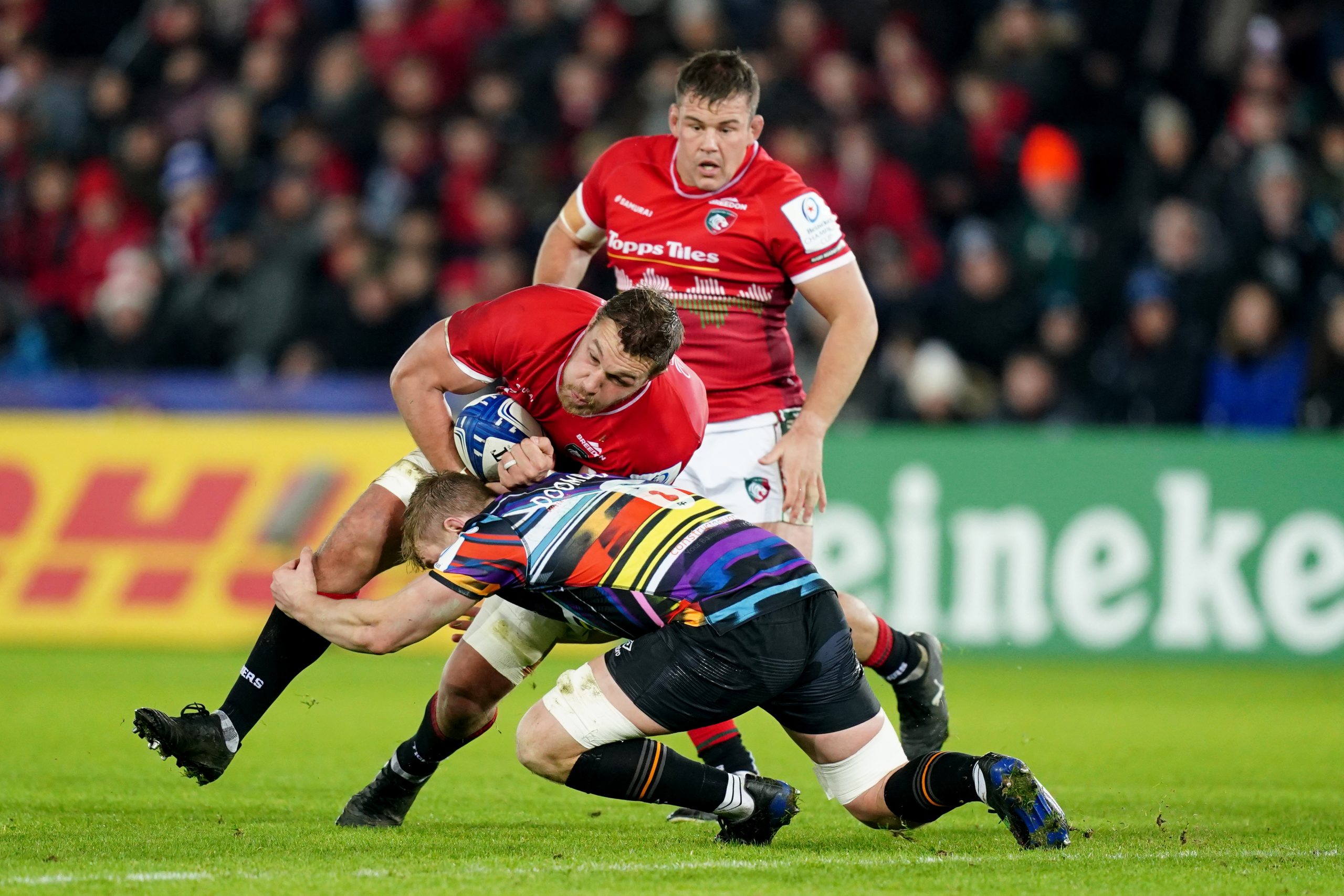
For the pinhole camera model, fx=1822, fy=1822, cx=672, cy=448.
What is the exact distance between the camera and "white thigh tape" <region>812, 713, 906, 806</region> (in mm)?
5500

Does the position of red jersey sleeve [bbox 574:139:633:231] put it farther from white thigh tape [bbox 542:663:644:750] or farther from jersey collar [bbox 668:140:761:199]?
white thigh tape [bbox 542:663:644:750]

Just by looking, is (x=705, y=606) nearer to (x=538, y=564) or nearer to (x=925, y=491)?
(x=538, y=564)

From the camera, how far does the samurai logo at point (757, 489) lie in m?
6.80

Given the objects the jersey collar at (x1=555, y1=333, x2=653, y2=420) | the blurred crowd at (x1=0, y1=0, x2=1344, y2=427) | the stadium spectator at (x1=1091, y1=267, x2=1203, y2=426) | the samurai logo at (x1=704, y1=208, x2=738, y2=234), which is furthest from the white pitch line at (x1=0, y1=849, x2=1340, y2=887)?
the stadium spectator at (x1=1091, y1=267, x2=1203, y2=426)

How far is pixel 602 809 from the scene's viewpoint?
6.80 meters

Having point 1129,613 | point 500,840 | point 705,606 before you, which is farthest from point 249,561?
→ point 705,606

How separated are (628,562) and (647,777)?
68 centimetres

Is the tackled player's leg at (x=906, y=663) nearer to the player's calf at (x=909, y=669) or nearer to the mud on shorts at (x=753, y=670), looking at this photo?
the player's calf at (x=909, y=669)

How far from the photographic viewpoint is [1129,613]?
1184 cm

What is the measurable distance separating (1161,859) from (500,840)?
2051mm

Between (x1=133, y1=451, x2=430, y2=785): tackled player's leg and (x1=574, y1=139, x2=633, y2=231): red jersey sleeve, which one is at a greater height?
(x1=574, y1=139, x2=633, y2=231): red jersey sleeve

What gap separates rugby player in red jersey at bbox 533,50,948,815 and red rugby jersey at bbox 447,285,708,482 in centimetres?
60

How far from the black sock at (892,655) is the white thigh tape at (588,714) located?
156 centimetres

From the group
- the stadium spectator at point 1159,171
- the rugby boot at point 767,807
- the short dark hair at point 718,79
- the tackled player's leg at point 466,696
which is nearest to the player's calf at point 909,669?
the rugby boot at point 767,807
